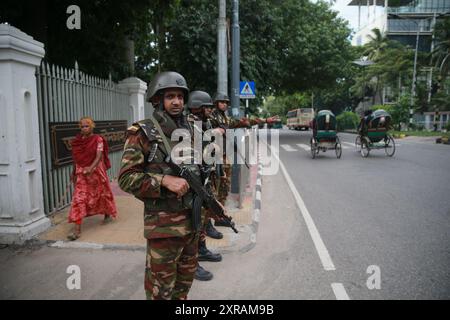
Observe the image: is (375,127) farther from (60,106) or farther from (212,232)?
(60,106)

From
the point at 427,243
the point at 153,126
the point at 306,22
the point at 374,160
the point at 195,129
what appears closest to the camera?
the point at 153,126

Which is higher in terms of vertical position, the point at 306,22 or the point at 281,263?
the point at 306,22

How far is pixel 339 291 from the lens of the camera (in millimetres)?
3373

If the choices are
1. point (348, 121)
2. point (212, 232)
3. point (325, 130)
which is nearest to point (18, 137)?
point (212, 232)

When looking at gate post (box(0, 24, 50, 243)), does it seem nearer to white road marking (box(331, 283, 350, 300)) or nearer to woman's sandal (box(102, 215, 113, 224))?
woman's sandal (box(102, 215, 113, 224))

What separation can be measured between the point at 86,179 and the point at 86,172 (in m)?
0.13

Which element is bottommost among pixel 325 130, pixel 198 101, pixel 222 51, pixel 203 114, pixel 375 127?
pixel 325 130

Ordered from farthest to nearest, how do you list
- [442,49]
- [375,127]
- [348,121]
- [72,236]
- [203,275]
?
[348,121] < [442,49] < [375,127] < [72,236] < [203,275]

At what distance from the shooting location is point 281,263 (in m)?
4.04

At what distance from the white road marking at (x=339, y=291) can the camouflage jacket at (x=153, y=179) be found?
5.21 ft

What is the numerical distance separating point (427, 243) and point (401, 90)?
126 feet
